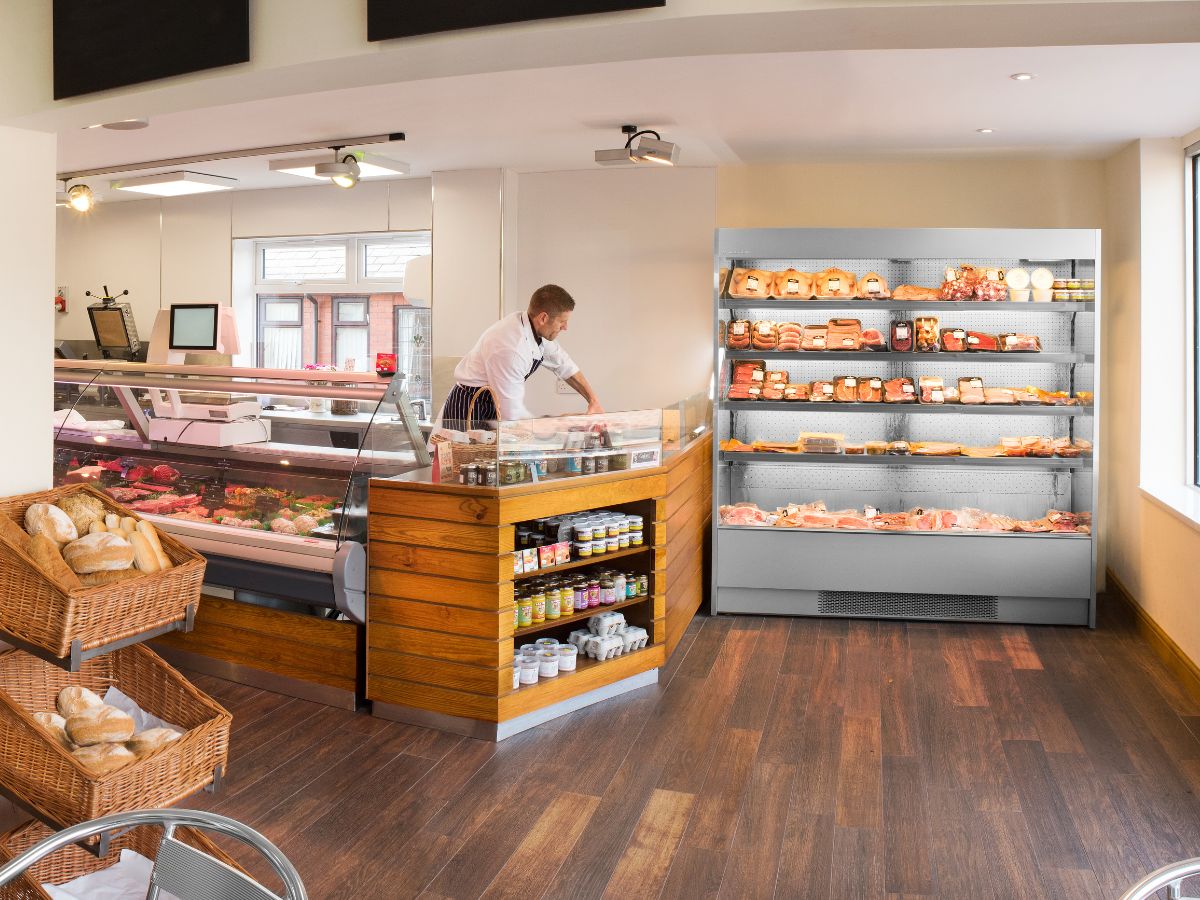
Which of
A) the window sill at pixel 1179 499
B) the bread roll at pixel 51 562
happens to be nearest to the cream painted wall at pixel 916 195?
the window sill at pixel 1179 499

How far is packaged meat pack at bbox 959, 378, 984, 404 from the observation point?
227 inches

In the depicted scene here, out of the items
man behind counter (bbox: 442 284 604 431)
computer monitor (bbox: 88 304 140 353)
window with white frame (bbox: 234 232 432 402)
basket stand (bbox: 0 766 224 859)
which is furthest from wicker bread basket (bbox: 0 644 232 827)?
computer monitor (bbox: 88 304 140 353)

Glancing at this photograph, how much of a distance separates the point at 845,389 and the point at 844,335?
31 cm

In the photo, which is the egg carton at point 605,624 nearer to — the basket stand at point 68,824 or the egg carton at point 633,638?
the egg carton at point 633,638

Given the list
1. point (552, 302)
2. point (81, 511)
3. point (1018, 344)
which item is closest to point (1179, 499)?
point (1018, 344)

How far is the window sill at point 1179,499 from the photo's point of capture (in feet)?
15.4

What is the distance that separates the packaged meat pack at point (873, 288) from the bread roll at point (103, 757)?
4.65 metres

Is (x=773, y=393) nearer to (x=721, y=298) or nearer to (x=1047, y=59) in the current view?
(x=721, y=298)

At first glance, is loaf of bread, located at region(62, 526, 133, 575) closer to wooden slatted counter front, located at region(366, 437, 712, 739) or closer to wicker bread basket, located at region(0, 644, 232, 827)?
wicker bread basket, located at region(0, 644, 232, 827)

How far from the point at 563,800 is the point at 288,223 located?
6.28 m

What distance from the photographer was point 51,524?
7.30ft

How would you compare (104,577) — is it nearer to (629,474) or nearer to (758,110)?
(629,474)

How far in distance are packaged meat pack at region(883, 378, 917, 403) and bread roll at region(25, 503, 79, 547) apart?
453 centimetres

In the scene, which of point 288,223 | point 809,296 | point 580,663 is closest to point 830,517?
point 809,296
